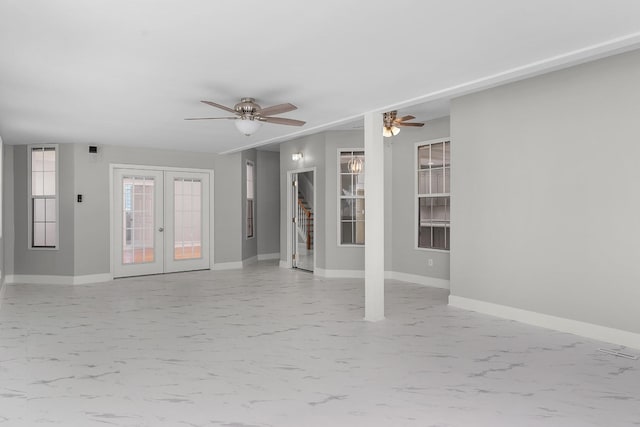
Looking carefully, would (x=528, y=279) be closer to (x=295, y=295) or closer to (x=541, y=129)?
(x=541, y=129)

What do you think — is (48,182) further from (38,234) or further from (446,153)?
(446,153)

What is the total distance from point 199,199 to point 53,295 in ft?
10.5

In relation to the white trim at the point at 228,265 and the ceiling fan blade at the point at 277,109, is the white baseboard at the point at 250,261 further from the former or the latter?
the ceiling fan blade at the point at 277,109

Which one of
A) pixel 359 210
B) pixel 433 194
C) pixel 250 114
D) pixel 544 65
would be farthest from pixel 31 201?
pixel 544 65

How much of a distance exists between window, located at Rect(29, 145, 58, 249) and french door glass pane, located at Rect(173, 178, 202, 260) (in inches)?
79.6

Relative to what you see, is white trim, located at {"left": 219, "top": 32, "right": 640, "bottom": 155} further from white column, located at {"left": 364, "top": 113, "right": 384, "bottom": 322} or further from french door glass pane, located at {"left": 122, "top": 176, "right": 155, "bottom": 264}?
french door glass pane, located at {"left": 122, "top": 176, "right": 155, "bottom": 264}

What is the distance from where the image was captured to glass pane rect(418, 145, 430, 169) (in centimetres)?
721

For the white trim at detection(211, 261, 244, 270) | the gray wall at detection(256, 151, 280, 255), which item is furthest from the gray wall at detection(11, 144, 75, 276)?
the gray wall at detection(256, 151, 280, 255)

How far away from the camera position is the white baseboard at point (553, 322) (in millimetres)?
4027

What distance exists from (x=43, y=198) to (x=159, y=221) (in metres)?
1.94

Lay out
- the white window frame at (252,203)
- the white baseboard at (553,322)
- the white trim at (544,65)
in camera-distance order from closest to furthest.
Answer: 1. the white trim at (544,65)
2. the white baseboard at (553,322)
3. the white window frame at (252,203)

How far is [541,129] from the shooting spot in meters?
4.70

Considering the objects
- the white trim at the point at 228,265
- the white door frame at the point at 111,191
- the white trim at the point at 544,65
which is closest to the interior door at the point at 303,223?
the white trim at the point at 228,265

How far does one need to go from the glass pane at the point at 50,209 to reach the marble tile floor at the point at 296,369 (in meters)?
2.33
